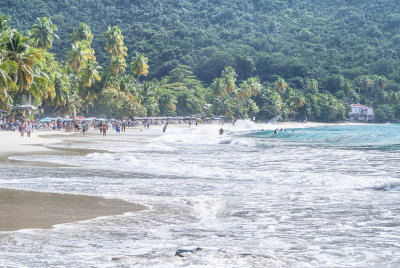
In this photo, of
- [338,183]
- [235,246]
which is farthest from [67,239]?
[338,183]

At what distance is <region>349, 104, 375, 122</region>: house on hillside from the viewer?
470ft

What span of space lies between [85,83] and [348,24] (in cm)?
15564

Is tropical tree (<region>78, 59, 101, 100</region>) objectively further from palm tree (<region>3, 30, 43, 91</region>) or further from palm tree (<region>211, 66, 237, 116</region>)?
palm tree (<region>211, 66, 237, 116</region>)

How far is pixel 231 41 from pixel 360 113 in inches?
2462

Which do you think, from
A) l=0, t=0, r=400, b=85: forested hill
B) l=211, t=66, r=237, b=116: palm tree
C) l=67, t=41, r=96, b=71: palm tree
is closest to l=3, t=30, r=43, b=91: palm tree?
l=67, t=41, r=96, b=71: palm tree

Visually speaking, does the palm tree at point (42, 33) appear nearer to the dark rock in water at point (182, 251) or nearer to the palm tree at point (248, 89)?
the dark rock in water at point (182, 251)

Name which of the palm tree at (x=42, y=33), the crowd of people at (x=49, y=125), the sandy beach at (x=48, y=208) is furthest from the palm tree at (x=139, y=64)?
the sandy beach at (x=48, y=208)

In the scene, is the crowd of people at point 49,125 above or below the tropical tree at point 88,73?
below

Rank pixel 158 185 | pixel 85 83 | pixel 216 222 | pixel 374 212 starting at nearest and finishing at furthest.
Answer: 1. pixel 216 222
2. pixel 374 212
3. pixel 158 185
4. pixel 85 83

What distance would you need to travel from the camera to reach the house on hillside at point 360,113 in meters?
143

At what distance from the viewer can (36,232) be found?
820 cm

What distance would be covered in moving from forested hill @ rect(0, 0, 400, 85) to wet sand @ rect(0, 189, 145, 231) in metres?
133

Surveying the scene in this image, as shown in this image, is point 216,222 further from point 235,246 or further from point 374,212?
point 374,212

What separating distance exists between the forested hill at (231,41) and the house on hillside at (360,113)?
17380 millimetres
